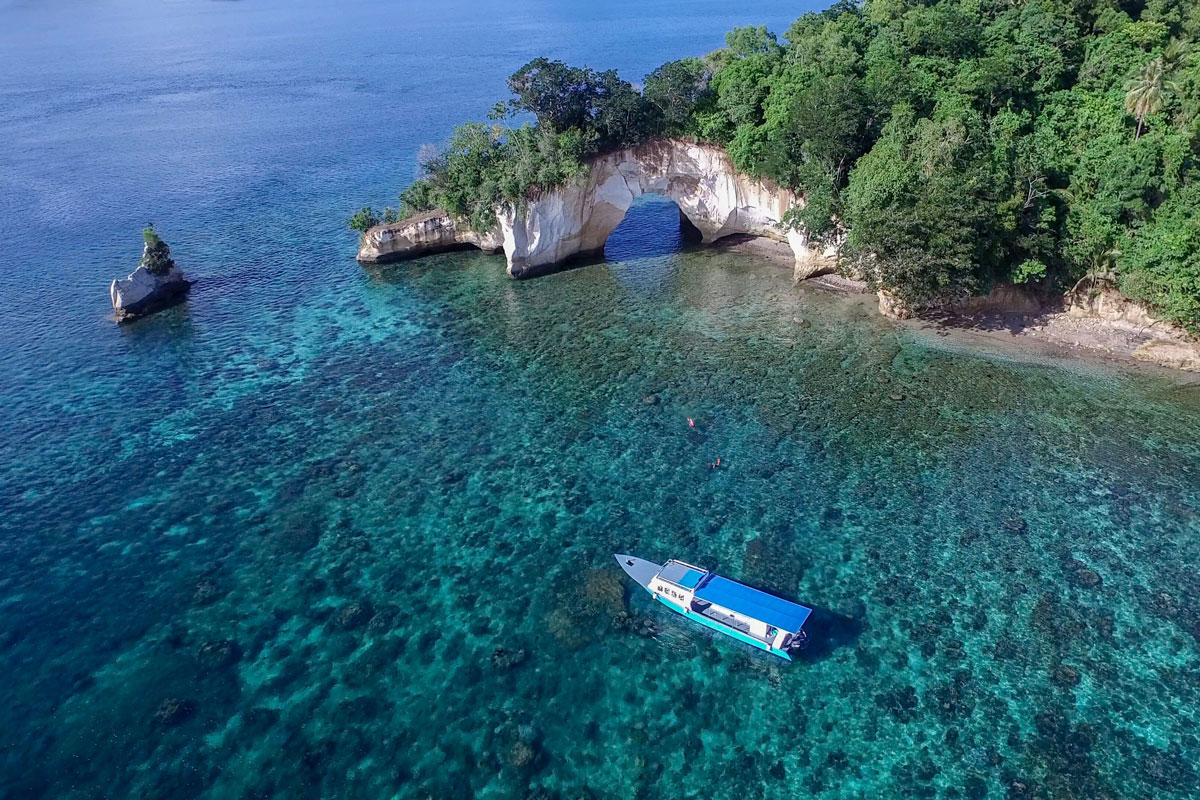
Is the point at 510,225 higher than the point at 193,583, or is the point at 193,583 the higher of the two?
the point at 510,225

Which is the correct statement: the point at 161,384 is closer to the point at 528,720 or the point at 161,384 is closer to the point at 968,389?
the point at 528,720

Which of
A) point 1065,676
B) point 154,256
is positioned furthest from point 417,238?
point 1065,676

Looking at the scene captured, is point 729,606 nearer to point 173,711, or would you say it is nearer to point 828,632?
point 828,632

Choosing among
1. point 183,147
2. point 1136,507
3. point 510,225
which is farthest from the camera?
point 183,147

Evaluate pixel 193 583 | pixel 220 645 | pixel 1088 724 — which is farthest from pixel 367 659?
pixel 1088 724

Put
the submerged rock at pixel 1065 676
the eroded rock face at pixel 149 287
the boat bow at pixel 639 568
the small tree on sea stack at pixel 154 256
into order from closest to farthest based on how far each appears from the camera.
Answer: the submerged rock at pixel 1065 676
the boat bow at pixel 639 568
the eroded rock face at pixel 149 287
the small tree on sea stack at pixel 154 256

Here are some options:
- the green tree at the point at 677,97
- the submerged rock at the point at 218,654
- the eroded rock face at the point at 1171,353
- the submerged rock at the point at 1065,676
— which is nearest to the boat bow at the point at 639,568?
the submerged rock at the point at 1065,676

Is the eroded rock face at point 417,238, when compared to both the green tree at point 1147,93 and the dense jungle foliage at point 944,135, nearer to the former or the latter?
the dense jungle foliage at point 944,135
